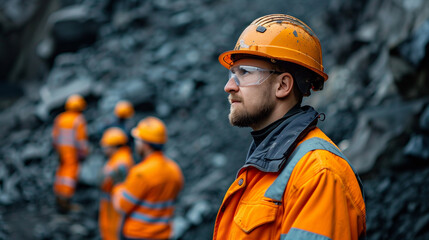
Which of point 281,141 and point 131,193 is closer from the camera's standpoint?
point 281,141

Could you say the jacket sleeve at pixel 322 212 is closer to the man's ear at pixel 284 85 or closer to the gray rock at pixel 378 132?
the man's ear at pixel 284 85

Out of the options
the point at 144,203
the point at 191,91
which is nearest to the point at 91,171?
the point at 191,91

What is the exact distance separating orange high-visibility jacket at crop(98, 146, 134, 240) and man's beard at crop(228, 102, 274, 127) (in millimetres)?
3778

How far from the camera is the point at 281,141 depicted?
179 cm

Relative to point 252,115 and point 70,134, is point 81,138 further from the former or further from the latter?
point 252,115

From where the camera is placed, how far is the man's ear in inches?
75.5

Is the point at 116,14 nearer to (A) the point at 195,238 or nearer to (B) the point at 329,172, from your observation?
(A) the point at 195,238

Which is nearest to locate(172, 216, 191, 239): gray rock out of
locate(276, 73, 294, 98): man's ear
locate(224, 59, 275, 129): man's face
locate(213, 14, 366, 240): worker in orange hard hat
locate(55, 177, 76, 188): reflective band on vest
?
locate(55, 177, 76, 188): reflective band on vest

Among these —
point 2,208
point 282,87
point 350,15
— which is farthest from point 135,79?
point 282,87

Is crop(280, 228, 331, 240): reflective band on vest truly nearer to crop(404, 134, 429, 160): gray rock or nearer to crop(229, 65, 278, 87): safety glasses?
crop(229, 65, 278, 87): safety glasses

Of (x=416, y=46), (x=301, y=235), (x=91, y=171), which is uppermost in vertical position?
(x=301, y=235)

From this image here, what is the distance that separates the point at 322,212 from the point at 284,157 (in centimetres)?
30

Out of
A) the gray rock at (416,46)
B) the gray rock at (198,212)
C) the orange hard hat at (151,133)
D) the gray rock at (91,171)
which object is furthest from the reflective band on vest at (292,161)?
the gray rock at (91,171)

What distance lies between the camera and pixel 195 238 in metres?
5.80
